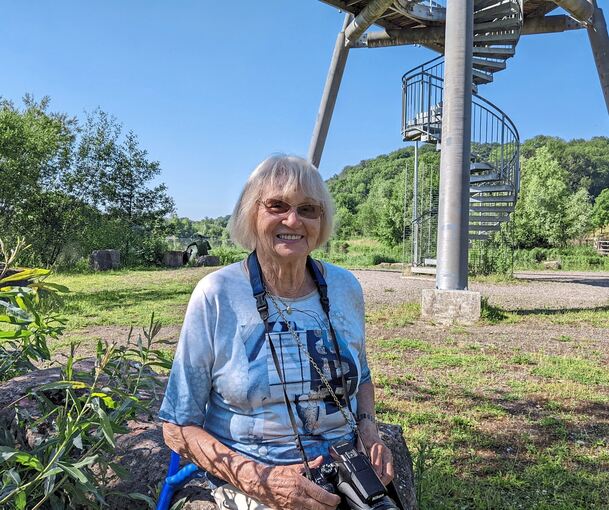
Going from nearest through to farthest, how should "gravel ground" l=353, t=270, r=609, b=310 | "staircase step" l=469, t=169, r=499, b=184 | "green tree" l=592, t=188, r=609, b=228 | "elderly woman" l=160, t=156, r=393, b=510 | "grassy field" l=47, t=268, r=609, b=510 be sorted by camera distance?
"elderly woman" l=160, t=156, r=393, b=510
"grassy field" l=47, t=268, r=609, b=510
"gravel ground" l=353, t=270, r=609, b=310
"staircase step" l=469, t=169, r=499, b=184
"green tree" l=592, t=188, r=609, b=228

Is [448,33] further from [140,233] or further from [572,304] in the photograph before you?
[140,233]

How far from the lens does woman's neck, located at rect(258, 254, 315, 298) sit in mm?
1678

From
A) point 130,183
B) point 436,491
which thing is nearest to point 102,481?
point 436,491

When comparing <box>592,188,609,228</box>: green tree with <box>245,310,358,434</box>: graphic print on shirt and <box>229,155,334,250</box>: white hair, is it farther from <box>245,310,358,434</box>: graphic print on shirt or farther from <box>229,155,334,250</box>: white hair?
<box>245,310,358,434</box>: graphic print on shirt

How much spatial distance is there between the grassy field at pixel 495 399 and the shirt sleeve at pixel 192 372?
1.16 m

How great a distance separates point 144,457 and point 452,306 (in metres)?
5.89

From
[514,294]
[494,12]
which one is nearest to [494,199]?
[514,294]

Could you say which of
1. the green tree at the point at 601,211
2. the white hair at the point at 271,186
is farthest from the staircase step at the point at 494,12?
the green tree at the point at 601,211

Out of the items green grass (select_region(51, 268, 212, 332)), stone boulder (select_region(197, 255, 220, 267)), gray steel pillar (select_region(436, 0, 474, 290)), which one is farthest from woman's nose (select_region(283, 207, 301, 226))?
stone boulder (select_region(197, 255, 220, 267))

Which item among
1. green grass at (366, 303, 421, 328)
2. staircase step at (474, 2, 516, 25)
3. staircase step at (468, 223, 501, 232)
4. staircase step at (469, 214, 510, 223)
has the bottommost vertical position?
green grass at (366, 303, 421, 328)

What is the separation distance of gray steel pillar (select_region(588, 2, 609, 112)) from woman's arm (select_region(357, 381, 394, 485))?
1083 centimetres

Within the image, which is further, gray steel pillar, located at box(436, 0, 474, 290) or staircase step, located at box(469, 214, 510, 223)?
staircase step, located at box(469, 214, 510, 223)

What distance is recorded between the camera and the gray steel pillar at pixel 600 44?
32.7 ft

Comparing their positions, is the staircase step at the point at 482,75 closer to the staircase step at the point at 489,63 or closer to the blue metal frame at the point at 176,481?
the staircase step at the point at 489,63
